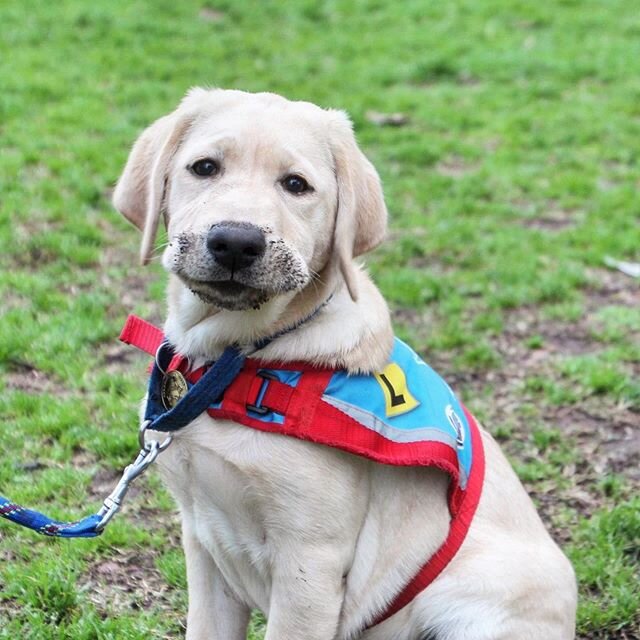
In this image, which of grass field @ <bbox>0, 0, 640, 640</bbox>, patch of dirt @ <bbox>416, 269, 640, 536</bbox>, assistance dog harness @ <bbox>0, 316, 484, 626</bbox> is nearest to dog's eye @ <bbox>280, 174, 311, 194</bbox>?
assistance dog harness @ <bbox>0, 316, 484, 626</bbox>

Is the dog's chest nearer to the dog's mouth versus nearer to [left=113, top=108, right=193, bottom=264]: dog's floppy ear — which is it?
the dog's mouth

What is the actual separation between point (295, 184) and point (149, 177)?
50 centimetres

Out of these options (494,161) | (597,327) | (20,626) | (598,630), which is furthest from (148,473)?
(494,161)

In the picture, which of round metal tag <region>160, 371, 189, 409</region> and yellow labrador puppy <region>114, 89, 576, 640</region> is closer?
yellow labrador puppy <region>114, 89, 576, 640</region>

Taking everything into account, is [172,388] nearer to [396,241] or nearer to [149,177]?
[149,177]

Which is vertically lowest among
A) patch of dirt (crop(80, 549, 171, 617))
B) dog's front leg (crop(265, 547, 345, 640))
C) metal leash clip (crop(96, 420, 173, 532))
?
patch of dirt (crop(80, 549, 171, 617))

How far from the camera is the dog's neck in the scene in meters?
3.15

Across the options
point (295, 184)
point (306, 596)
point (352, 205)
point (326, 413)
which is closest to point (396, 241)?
point (352, 205)

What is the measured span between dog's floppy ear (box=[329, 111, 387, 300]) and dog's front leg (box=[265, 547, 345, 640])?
2.71ft

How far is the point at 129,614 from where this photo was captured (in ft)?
13.1

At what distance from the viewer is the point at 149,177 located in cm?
325

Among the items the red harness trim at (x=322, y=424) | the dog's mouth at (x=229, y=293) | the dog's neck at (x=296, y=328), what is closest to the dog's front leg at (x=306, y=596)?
the red harness trim at (x=322, y=424)

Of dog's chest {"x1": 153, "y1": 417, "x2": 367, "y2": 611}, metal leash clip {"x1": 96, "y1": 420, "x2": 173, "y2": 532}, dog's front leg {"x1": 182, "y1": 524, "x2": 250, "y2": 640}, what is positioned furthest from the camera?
dog's front leg {"x1": 182, "y1": 524, "x2": 250, "y2": 640}

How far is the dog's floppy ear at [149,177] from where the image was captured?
10.5 ft
